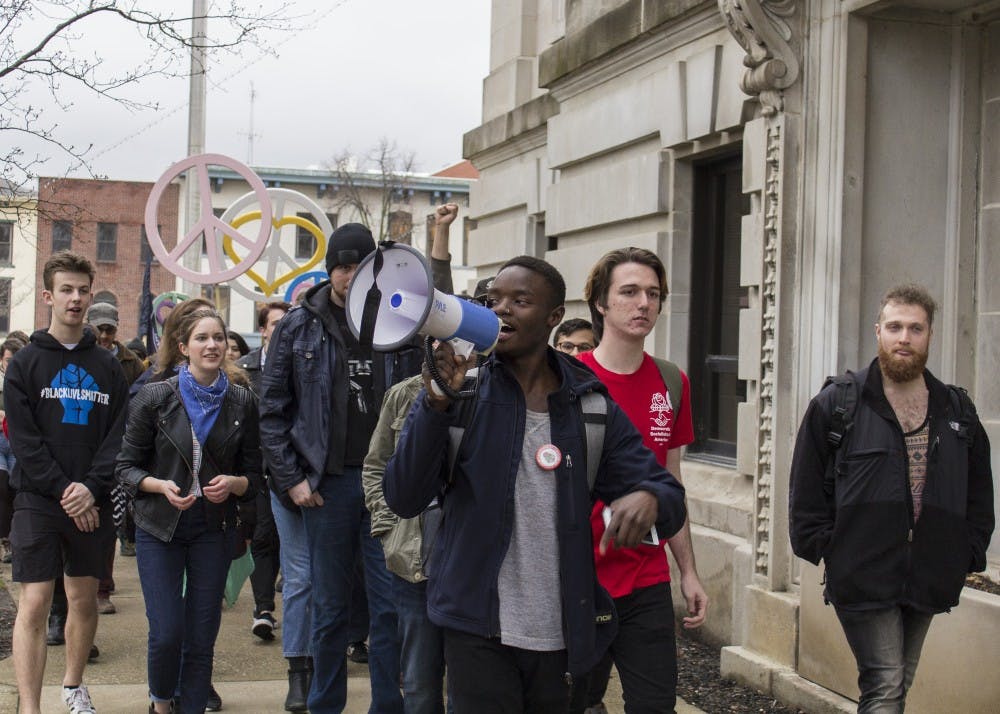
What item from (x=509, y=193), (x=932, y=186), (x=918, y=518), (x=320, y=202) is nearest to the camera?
(x=918, y=518)

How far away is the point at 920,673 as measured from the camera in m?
5.96

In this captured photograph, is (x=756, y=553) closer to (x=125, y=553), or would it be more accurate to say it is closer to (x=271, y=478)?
(x=271, y=478)

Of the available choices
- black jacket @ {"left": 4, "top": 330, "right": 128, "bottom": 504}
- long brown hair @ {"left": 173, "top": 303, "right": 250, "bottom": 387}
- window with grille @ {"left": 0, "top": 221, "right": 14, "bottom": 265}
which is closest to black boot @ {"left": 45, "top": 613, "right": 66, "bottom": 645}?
black jacket @ {"left": 4, "top": 330, "right": 128, "bottom": 504}

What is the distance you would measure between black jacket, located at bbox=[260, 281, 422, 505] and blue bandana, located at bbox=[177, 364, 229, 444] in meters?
0.23

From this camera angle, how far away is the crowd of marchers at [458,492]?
3.51 m

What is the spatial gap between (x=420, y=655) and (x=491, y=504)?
1.64 metres

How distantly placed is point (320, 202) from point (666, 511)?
4850 centimetres

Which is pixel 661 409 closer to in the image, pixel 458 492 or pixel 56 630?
pixel 458 492

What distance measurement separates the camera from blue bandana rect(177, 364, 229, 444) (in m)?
6.03

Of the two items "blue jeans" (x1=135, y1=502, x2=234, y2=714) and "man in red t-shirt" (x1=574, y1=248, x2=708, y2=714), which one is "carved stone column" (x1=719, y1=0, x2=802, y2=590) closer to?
"man in red t-shirt" (x1=574, y1=248, x2=708, y2=714)

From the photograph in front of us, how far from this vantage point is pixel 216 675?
7.34 m

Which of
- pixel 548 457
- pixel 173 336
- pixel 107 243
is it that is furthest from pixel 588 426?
pixel 107 243

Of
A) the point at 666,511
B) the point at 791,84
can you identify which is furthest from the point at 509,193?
the point at 666,511

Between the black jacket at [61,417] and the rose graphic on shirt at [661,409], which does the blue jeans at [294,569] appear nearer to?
the black jacket at [61,417]
